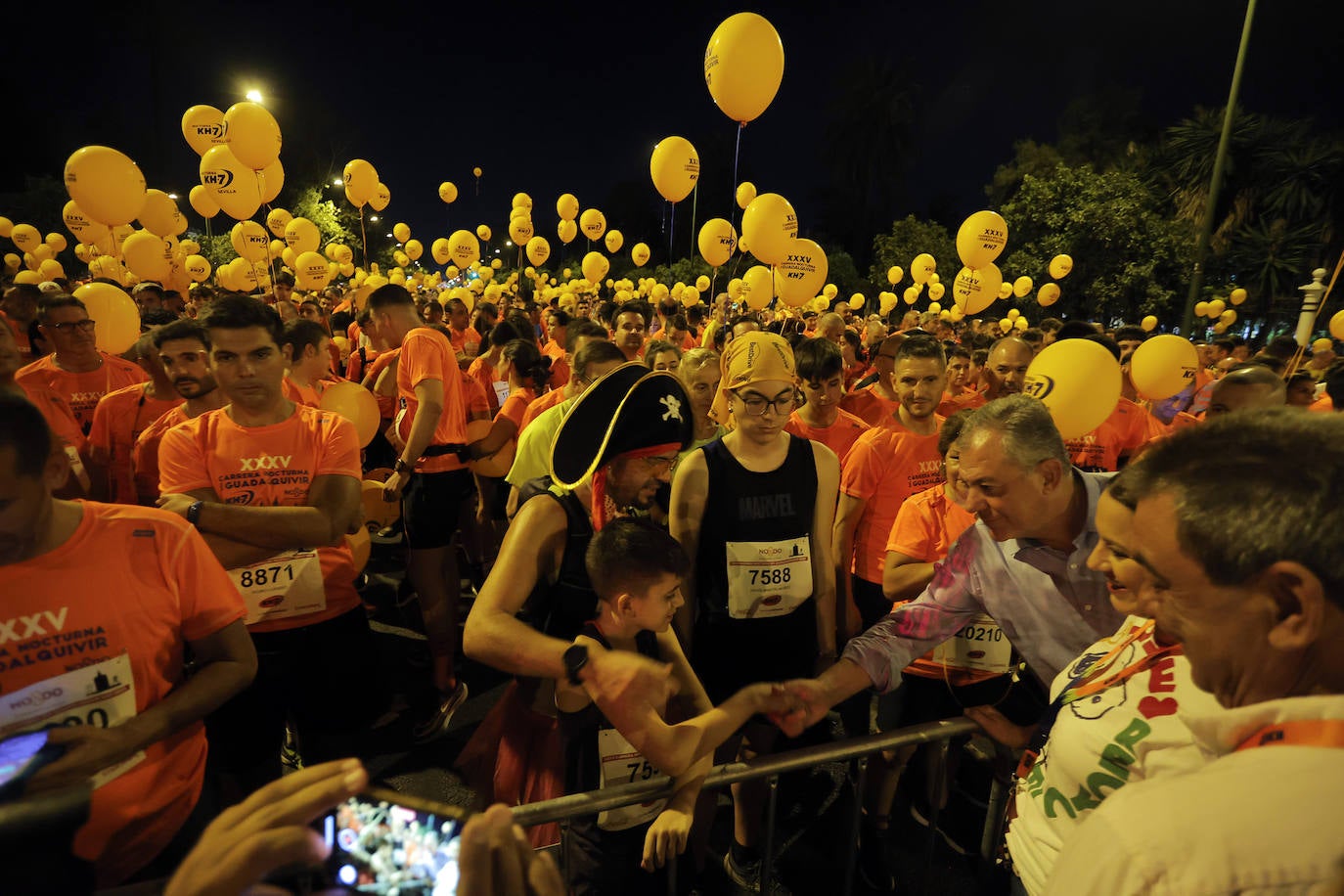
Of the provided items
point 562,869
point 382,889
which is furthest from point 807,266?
point 382,889

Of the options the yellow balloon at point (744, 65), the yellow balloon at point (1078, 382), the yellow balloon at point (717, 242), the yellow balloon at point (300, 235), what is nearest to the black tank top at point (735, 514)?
the yellow balloon at point (1078, 382)

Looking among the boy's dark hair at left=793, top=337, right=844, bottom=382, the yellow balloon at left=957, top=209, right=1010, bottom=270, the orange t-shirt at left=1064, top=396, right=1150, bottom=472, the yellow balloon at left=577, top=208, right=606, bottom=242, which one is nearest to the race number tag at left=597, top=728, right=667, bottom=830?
the boy's dark hair at left=793, top=337, right=844, bottom=382

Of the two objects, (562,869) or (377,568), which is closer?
(562,869)

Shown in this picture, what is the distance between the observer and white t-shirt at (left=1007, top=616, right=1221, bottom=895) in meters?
1.21

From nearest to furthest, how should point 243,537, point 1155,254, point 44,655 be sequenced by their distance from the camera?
point 44,655, point 243,537, point 1155,254

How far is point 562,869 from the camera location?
185cm

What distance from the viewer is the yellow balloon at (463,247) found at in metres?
16.5

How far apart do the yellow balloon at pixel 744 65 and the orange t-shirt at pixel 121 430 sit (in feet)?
17.6

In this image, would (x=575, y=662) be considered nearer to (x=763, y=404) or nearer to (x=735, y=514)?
(x=735, y=514)

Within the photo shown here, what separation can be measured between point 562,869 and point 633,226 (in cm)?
4830

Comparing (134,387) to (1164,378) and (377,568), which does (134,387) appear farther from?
(1164,378)

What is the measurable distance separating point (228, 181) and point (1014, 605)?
30.3 ft

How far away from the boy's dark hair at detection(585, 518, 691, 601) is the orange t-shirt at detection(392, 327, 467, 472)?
9.17 feet

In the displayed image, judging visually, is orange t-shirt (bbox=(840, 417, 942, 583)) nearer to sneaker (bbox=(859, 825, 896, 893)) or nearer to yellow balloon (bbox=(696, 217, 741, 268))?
sneaker (bbox=(859, 825, 896, 893))
